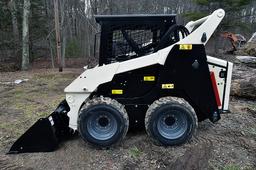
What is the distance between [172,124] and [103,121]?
914 millimetres

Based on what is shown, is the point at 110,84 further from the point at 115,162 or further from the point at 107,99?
the point at 115,162

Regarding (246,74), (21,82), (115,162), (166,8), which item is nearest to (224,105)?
(115,162)

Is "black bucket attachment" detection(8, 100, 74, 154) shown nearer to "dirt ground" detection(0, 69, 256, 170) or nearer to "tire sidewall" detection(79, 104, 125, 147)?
"dirt ground" detection(0, 69, 256, 170)

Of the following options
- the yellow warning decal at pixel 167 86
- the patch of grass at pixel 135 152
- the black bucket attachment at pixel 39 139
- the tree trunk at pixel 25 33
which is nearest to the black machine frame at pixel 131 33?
the yellow warning decal at pixel 167 86

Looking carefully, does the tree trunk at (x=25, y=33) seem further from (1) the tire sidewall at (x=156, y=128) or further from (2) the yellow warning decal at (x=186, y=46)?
(1) the tire sidewall at (x=156, y=128)

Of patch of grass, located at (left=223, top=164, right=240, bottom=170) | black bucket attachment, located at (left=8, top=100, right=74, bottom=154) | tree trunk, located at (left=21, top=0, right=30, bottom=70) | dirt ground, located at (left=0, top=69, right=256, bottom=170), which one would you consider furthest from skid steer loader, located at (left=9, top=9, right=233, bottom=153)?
tree trunk, located at (left=21, top=0, right=30, bottom=70)

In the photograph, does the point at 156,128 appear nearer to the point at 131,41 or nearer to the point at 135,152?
the point at 135,152

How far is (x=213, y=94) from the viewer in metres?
3.65

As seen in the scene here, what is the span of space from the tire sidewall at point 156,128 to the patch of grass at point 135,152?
274mm

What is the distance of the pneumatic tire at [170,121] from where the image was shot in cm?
347

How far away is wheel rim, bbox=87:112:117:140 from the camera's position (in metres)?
3.52

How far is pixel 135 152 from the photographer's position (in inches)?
135

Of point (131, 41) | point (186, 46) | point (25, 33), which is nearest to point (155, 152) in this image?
point (186, 46)

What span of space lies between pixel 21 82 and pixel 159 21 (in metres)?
6.33
